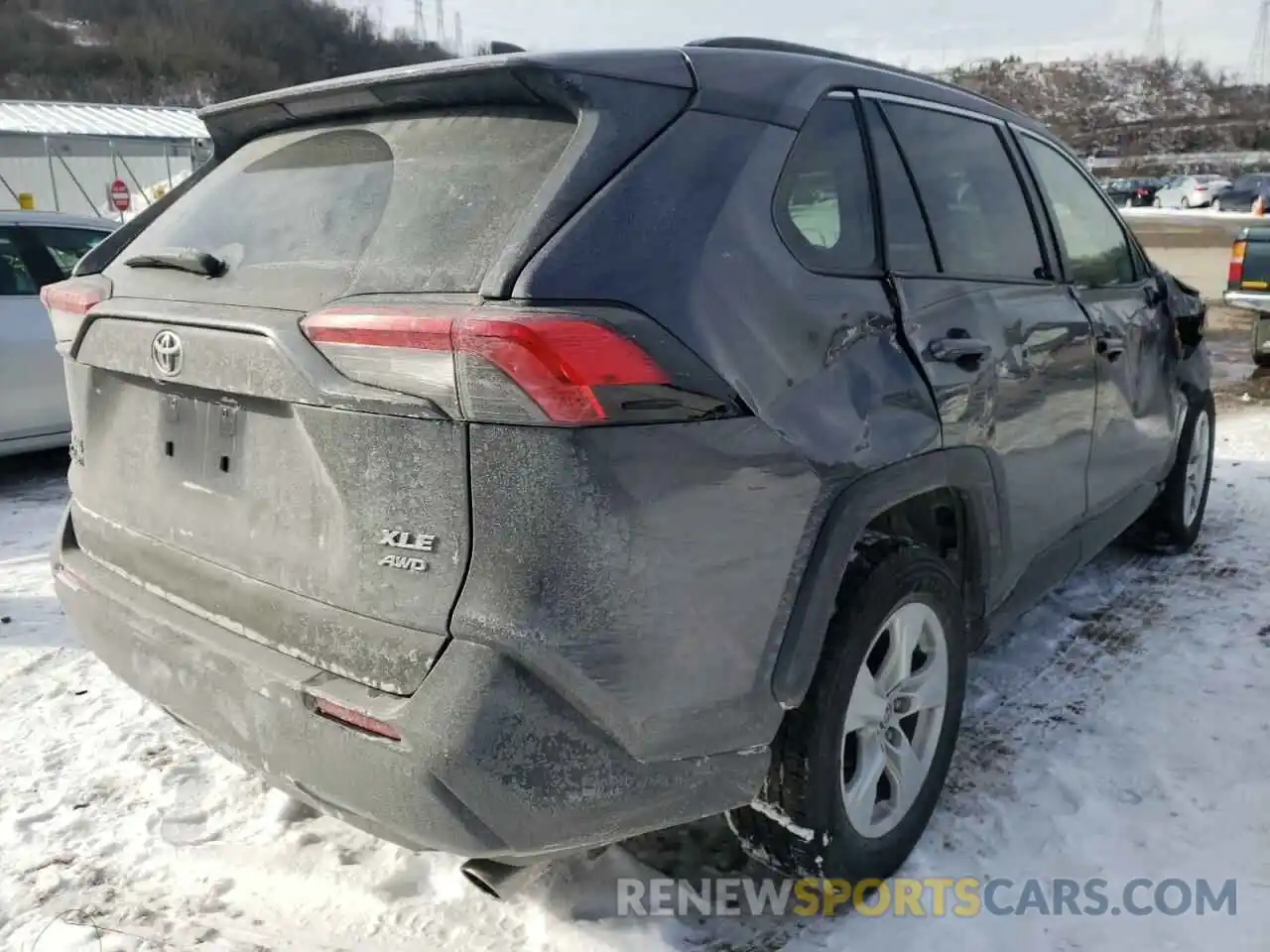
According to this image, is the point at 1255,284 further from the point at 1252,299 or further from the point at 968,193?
the point at 968,193

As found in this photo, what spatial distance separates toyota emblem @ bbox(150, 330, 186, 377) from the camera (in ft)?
6.85

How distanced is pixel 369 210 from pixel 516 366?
2.09 ft

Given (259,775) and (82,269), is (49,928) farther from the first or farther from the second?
(82,269)

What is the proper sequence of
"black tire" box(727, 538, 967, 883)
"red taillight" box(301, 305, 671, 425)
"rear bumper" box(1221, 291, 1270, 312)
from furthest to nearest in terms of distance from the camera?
"rear bumper" box(1221, 291, 1270, 312), "black tire" box(727, 538, 967, 883), "red taillight" box(301, 305, 671, 425)

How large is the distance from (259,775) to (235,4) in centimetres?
10179

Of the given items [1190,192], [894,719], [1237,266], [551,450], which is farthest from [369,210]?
[1190,192]

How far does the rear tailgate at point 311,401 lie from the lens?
1.79 metres

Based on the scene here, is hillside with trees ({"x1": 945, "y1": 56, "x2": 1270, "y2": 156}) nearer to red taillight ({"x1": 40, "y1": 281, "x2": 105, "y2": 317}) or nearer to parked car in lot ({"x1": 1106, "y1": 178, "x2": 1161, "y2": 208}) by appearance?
parked car in lot ({"x1": 1106, "y1": 178, "x2": 1161, "y2": 208})

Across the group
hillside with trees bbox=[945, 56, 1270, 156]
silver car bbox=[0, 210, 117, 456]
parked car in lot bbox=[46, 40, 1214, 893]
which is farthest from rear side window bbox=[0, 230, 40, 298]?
hillside with trees bbox=[945, 56, 1270, 156]

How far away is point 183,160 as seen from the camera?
27.7 metres

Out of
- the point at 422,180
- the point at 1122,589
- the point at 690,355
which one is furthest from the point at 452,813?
the point at 1122,589

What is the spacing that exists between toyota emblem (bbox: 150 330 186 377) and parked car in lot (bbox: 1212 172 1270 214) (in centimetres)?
3866

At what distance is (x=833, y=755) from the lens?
7.22ft

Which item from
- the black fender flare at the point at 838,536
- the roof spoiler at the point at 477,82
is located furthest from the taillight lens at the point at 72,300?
the black fender flare at the point at 838,536
